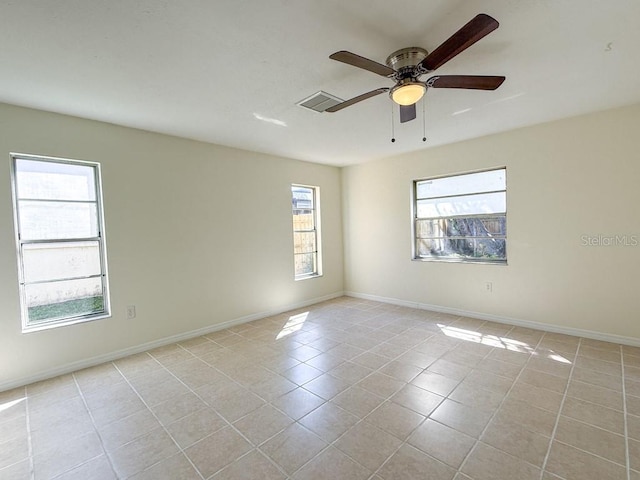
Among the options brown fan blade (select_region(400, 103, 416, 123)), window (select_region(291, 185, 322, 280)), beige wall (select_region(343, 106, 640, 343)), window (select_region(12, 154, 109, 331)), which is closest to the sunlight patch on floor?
window (select_region(291, 185, 322, 280))

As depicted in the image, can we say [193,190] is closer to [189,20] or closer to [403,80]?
[189,20]

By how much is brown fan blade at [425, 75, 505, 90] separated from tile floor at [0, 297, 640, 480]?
2262 mm

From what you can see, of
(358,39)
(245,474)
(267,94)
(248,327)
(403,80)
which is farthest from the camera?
(248,327)

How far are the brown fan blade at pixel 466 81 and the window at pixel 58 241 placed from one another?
10.9ft

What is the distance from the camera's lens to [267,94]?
2582 millimetres

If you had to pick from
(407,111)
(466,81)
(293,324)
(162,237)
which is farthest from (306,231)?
(466,81)

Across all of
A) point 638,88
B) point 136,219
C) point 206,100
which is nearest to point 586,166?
point 638,88

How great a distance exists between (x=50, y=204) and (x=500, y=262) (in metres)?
5.24

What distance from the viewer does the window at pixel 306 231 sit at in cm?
518

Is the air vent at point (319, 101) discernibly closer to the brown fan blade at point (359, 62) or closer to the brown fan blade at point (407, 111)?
the brown fan blade at point (407, 111)

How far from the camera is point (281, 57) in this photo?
6.72ft

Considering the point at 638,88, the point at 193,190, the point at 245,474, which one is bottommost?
the point at 245,474

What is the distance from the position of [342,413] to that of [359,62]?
7.58 feet

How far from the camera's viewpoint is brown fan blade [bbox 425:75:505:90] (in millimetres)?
1917
